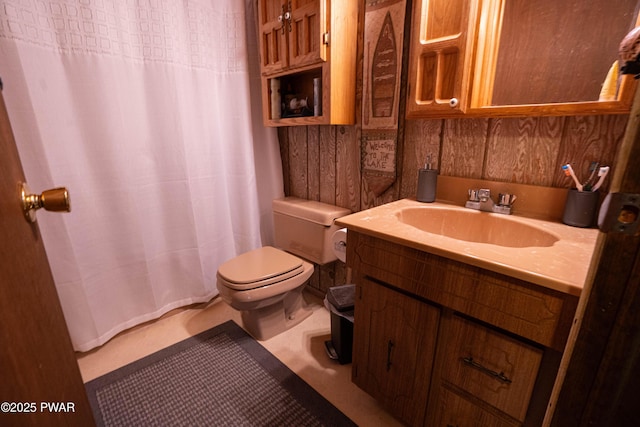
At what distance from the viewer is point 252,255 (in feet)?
5.53

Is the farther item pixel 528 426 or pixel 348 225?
pixel 348 225

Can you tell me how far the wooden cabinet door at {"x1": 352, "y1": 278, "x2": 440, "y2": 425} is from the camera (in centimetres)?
91

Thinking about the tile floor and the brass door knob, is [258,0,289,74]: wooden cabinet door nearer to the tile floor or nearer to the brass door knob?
the brass door knob

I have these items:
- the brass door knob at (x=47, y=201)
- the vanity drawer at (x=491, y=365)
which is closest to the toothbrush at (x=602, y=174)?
the vanity drawer at (x=491, y=365)

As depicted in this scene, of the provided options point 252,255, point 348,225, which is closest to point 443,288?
point 348,225

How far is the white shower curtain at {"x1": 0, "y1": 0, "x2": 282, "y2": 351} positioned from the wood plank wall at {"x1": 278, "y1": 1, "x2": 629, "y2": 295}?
14.1 inches

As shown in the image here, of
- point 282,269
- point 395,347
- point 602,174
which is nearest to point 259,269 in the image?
point 282,269

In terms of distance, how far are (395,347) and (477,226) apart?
1.79 ft

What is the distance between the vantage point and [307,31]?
137cm

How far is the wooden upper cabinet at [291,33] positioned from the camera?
1.32 meters

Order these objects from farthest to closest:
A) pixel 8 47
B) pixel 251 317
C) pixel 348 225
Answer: pixel 251 317 → pixel 8 47 → pixel 348 225

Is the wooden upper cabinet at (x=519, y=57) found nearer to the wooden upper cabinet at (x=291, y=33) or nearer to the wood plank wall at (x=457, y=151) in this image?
the wood plank wall at (x=457, y=151)

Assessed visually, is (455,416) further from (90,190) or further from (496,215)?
(90,190)

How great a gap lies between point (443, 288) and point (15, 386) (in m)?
0.85
